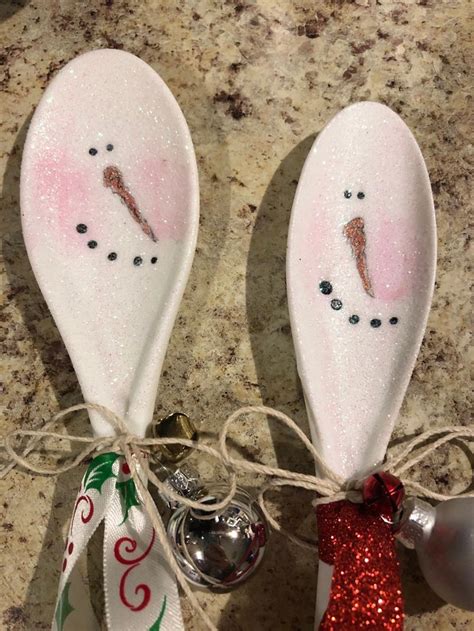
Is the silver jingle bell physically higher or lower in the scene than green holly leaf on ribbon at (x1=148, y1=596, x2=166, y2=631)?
higher

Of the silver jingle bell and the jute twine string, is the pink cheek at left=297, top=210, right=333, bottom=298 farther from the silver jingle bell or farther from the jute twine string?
the silver jingle bell

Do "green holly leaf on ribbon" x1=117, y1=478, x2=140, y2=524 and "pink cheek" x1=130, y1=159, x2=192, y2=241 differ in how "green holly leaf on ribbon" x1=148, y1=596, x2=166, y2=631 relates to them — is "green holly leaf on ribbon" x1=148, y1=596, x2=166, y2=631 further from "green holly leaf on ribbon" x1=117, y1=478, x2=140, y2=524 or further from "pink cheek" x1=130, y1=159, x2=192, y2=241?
"pink cheek" x1=130, y1=159, x2=192, y2=241

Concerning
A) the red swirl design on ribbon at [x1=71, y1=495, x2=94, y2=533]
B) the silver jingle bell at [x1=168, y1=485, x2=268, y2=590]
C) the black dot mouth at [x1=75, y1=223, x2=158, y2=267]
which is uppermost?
the black dot mouth at [x1=75, y1=223, x2=158, y2=267]

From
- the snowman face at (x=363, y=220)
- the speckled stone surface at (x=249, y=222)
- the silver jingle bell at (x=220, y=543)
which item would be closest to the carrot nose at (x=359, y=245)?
the snowman face at (x=363, y=220)

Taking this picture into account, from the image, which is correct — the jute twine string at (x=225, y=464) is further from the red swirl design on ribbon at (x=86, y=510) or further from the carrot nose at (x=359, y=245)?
the carrot nose at (x=359, y=245)

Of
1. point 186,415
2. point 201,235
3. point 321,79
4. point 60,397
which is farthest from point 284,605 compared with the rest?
point 321,79

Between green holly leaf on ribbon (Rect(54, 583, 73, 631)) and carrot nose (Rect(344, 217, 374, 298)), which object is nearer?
green holly leaf on ribbon (Rect(54, 583, 73, 631))

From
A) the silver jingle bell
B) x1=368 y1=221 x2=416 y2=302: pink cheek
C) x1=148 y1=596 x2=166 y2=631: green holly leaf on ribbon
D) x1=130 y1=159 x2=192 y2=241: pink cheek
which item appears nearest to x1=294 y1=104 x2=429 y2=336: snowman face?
x1=368 y1=221 x2=416 y2=302: pink cheek
